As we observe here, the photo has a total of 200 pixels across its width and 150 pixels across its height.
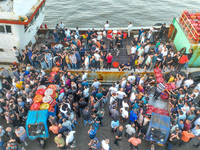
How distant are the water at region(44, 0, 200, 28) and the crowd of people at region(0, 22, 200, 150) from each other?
12772 mm

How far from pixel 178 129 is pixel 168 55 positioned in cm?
543

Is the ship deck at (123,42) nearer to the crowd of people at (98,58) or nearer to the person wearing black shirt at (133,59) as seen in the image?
the crowd of people at (98,58)

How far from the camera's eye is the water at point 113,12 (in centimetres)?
2436

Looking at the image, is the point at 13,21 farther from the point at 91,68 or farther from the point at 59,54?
the point at 91,68

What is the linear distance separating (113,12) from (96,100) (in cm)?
2152

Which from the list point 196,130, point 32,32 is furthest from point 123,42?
point 196,130

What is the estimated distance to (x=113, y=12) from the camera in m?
26.6

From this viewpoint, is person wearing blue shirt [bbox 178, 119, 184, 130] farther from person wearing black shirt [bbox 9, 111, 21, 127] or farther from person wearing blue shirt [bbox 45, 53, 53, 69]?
person wearing blue shirt [bbox 45, 53, 53, 69]

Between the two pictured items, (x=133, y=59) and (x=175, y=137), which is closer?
(x=175, y=137)

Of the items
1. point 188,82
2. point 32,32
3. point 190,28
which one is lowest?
point 188,82

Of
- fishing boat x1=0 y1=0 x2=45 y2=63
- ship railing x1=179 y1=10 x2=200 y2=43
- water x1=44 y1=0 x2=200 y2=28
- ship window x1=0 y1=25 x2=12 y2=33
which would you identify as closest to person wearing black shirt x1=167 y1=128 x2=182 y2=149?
ship railing x1=179 y1=10 x2=200 y2=43

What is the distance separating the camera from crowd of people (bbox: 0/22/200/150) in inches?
301

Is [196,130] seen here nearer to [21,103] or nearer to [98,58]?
[98,58]

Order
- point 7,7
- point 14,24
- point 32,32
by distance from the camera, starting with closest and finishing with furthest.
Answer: point 14,24, point 7,7, point 32,32
